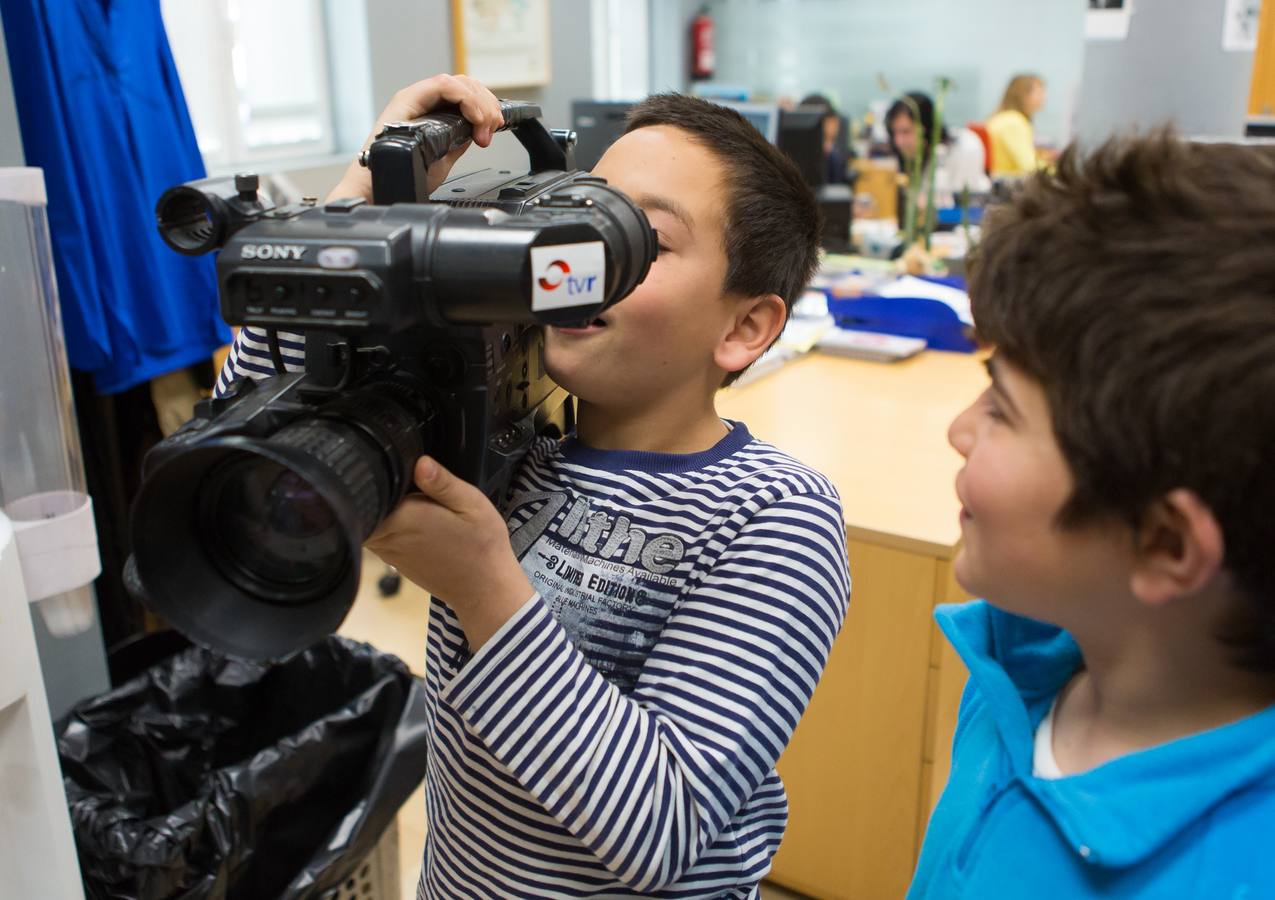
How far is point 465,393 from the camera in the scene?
2.21 feet

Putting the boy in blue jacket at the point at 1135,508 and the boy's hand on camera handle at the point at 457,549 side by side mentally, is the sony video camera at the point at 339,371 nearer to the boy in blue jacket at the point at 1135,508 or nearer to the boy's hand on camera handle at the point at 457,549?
the boy's hand on camera handle at the point at 457,549

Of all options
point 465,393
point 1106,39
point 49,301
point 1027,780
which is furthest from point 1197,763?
point 1106,39

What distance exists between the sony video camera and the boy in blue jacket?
23 centimetres

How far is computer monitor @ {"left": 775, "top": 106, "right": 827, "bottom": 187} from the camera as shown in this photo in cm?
333

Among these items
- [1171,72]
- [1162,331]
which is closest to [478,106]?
[1162,331]

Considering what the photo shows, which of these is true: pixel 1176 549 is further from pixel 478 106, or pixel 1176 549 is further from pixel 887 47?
pixel 887 47

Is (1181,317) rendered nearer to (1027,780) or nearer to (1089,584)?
(1089,584)

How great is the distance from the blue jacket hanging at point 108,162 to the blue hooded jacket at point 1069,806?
157 cm

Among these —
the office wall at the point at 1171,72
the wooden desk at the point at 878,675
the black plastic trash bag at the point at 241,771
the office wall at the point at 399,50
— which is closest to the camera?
the black plastic trash bag at the point at 241,771

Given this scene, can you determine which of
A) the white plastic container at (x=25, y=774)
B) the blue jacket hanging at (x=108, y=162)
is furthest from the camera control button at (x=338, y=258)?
the blue jacket hanging at (x=108, y=162)

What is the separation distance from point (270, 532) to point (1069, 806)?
A: 48 cm

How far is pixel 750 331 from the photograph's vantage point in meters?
0.84

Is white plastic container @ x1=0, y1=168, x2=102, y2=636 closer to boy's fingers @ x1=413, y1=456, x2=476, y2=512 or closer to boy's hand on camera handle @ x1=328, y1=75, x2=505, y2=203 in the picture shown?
boy's hand on camera handle @ x1=328, y1=75, x2=505, y2=203

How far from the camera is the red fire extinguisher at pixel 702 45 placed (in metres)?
6.91
